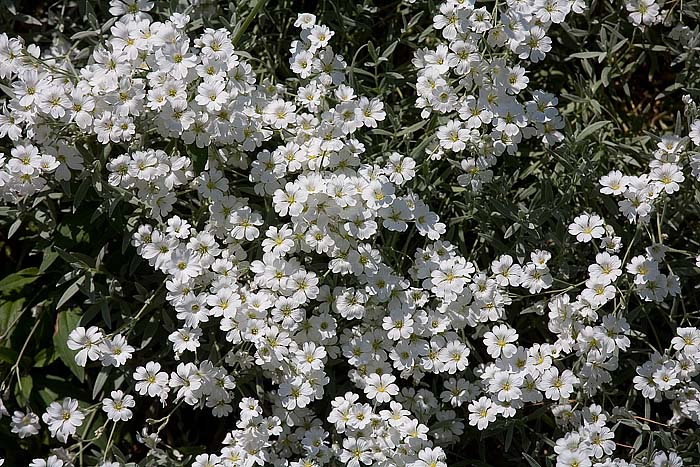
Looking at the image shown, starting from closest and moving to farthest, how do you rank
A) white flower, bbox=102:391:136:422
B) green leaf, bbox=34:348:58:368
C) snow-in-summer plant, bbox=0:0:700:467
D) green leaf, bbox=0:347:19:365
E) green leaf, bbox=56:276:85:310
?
snow-in-summer plant, bbox=0:0:700:467 → white flower, bbox=102:391:136:422 → green leaf, bbox=56:276:85:310 → green leaf, bbox=0:347:19:365 → green leaf, bbox=34:348:58:368

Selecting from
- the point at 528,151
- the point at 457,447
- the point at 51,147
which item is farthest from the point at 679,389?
the point at 51,147

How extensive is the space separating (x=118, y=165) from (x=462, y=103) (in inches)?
50.1

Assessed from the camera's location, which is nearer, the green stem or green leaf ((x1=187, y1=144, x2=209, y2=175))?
green leaf ((x1=187, y1=144, x2=209, y2=175))

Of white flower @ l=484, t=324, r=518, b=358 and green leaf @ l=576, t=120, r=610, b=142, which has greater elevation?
green leaf @ l=576, t=120, r=610, b=142

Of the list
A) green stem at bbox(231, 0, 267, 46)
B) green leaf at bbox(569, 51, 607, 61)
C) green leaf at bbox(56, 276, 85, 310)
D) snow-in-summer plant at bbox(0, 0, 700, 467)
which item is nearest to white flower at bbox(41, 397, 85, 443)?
snow-in-summer plant at bbox(0, 0, 700, 467)

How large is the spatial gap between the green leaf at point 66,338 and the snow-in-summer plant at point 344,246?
0.01m

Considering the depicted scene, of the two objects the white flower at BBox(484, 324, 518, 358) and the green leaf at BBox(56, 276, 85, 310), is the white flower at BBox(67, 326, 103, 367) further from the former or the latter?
the white flower at BBox(484, 324, 518, 358)

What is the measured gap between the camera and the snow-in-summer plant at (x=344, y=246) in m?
2.88

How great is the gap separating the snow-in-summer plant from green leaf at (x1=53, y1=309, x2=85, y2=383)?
0.01 m

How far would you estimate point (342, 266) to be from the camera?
2.86 meters

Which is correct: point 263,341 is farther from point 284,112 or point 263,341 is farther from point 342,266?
point 284,112

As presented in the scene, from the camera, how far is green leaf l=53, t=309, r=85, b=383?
322cm

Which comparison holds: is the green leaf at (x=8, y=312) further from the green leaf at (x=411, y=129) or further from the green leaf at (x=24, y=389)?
the green leaf at (x=411, y=129)

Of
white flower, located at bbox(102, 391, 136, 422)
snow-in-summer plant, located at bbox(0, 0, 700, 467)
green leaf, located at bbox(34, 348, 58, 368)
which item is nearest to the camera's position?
snow-in-summer plant, located at bbox(0, 0, 700, 467)
